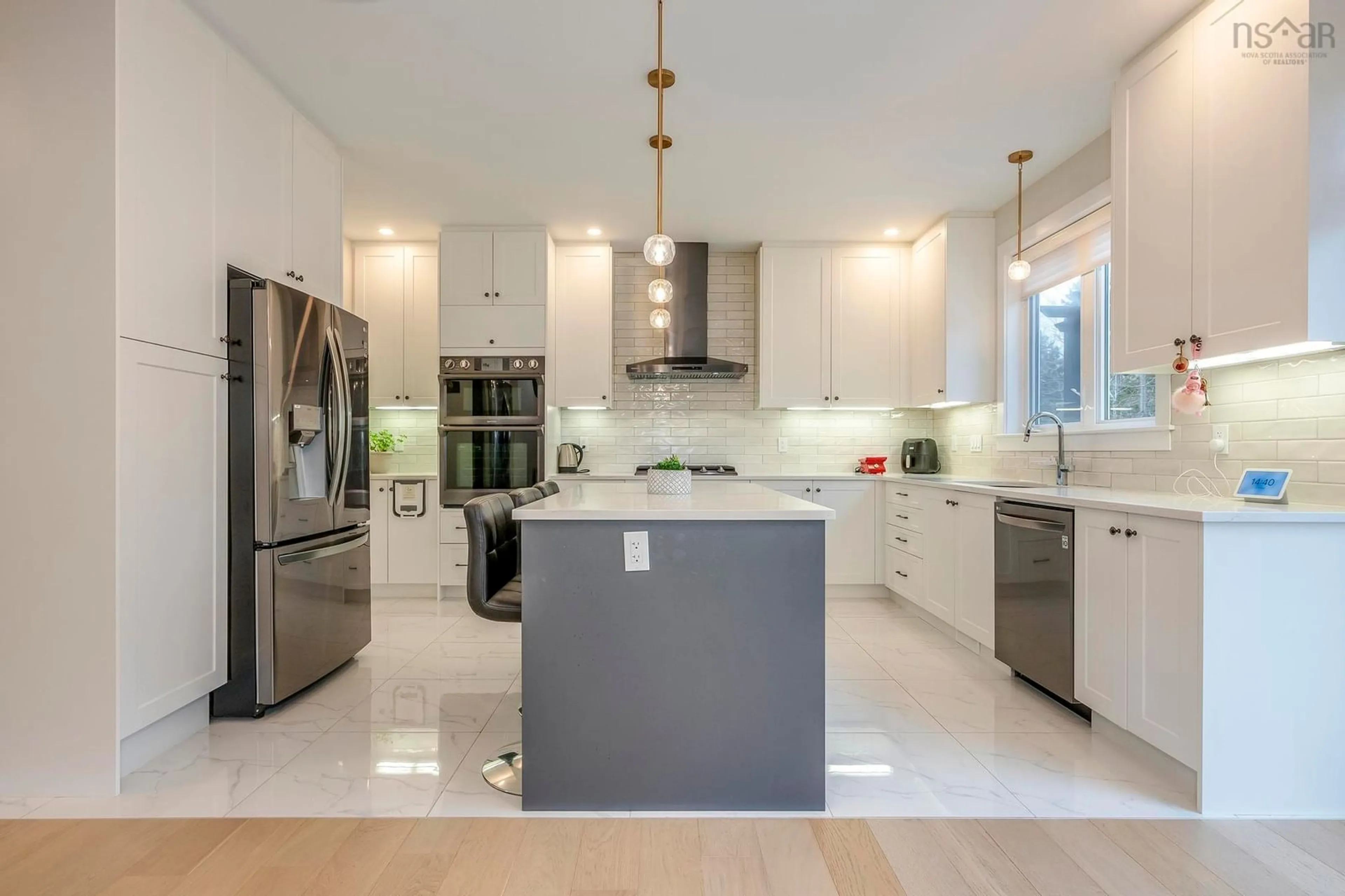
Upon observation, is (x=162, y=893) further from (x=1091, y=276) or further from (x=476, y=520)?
(x=1091, y=276)

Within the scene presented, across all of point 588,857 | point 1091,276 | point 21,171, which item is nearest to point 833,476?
point 1091,276

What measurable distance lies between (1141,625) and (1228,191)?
4.72 feet

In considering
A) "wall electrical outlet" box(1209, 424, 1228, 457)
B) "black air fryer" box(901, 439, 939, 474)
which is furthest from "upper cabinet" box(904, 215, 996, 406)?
A: "wall electrical outlet" box(1209, 424, 1228, 457)

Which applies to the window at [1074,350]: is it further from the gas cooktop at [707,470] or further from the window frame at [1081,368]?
the gas cooktop at [707,470]

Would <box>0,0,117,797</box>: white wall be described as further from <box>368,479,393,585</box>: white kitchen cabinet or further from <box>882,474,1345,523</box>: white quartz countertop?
<box>882,474,1345,523</box>: white quartz countertop

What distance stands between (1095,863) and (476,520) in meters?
1.97

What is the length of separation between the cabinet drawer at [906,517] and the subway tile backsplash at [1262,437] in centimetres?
93

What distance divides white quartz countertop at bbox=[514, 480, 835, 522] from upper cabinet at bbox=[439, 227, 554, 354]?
7.69 ft

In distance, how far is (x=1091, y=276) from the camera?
11.1 ft

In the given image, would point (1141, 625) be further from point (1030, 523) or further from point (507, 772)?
point (507, 772)

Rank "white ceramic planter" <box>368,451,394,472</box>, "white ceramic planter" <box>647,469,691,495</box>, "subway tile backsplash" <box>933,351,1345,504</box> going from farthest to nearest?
"white ceramic planter" <box>368,451,394,472</box>
"white ceramic planter" <box>647,469,691,495</box>
"subway tile backsplash" <box>933,351,1345,504</box>

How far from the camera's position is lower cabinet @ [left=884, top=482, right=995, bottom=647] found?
10.6ft

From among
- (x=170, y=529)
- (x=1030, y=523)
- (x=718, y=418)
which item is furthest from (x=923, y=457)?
(x=170, y=529)

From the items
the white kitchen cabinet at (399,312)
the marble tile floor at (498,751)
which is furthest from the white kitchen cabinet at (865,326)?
the white kitchen cabinet at (399,312)
